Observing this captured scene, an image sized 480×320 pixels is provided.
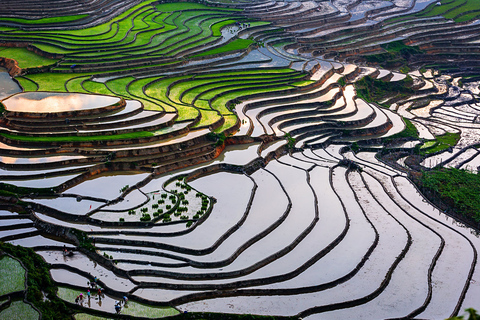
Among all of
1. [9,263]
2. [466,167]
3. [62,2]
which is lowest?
[466,167]

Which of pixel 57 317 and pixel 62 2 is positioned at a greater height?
pixel 62 2

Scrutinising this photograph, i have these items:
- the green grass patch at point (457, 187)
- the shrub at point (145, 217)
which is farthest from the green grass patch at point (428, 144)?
the shrub at point (145, 217)

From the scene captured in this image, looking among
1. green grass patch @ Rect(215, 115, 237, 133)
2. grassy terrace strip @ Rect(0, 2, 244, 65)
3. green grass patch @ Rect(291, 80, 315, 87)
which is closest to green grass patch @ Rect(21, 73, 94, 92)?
grassy terrace strip @ Rect(0, 2, 244, 65)

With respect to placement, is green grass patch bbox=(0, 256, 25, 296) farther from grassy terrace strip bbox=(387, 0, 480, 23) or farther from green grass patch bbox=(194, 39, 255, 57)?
grassy terrace strip bbox=(387, 0, 480, 23)

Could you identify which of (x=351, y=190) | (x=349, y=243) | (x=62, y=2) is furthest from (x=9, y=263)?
(x=62, y=2)

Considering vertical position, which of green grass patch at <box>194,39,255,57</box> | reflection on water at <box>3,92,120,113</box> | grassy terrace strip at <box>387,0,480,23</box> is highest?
grassy terrace strip at <box>387,0,480,23</box>

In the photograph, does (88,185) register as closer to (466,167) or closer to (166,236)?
(166,236)
